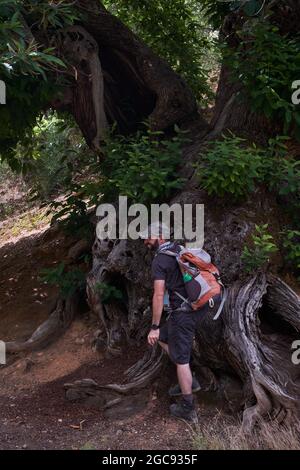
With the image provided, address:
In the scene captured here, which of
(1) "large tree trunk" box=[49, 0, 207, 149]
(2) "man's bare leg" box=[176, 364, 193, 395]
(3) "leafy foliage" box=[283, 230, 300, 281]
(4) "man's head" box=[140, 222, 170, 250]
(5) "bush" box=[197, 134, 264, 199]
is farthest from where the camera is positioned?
(1) "large tree trunk" box=[49, 0, 207, 149]

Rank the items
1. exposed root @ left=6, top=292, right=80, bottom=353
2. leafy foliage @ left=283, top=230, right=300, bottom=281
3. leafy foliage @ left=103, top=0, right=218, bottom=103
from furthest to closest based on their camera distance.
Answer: leafy foliage @ left=103, top=0, right=218, bottom=103, exposed root @ left=6, top=292, right=80, bottom=353, leafy foliage @ left=283, top=230, right=300, bottom=281

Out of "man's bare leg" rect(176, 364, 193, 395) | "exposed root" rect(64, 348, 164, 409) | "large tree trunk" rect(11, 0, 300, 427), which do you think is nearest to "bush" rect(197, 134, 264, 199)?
"large tree trunk" rect(11, 0, 300, 427)

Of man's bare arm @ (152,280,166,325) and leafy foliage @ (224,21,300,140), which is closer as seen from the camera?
man's bare arm @ (152,280,166,325)

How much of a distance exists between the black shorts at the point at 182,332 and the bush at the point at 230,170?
4.94ft

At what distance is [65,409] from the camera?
6.45 m

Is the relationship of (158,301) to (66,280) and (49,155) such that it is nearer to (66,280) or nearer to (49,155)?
(66,280)

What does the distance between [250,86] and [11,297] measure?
482cm

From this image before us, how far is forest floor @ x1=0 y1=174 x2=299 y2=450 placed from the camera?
18.2 ft

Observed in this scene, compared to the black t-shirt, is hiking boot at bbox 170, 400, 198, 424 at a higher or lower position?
lower

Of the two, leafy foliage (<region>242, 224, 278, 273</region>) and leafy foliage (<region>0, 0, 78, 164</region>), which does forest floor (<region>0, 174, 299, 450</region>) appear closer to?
leafy foliage (<region>242, 224, 278, 273</region>)

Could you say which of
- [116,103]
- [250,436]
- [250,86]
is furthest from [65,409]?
[116,103]

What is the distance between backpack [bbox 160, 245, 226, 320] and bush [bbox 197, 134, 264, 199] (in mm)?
1087

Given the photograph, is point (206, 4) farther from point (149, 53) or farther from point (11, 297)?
point (11, 297)

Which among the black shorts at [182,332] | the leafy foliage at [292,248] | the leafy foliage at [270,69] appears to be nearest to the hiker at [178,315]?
the black shorts at [182,332]
